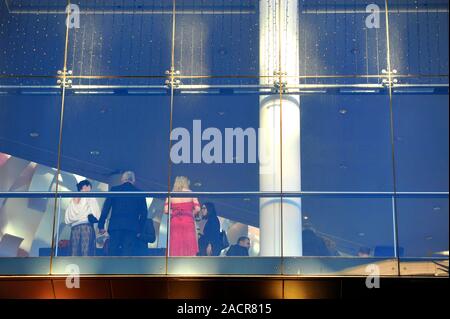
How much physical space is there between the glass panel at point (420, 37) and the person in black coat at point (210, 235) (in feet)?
12.0

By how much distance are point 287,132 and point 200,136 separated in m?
1.29

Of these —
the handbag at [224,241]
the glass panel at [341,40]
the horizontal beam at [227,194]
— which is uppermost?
the glass panel at [341,40]

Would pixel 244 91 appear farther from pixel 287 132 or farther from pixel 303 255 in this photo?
pixel 303 255

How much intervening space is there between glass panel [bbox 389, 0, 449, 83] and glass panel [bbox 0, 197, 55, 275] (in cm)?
575

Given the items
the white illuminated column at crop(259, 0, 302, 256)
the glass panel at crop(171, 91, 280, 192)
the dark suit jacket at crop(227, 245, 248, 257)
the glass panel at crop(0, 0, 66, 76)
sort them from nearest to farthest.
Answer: the dark suit jacket at crop(227, 245, 248, 257), the white illuminated column at crop(259, 0, 302, 256), the glass panel at crop(171, 91, 280, 192), the glass panel at crop(0, 0, 66, 76)

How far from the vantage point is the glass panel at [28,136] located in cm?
1321

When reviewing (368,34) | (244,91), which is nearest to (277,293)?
(244,91)

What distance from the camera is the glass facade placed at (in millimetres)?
12453

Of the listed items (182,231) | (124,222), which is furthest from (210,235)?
(124,222)

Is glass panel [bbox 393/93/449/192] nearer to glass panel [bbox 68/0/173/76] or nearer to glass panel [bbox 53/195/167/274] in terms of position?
glass panel [bbox 68/0/173/76]

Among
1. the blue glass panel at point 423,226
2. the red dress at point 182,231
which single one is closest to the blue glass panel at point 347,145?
the blue glass panel at point 423,226

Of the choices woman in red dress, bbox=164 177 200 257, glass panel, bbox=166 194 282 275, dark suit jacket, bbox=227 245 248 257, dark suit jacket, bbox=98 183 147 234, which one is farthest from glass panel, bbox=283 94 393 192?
dark suit jacket, bbox=98 183 147 234

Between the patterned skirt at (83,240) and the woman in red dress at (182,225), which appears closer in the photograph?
the woman in red dress at (182,225)

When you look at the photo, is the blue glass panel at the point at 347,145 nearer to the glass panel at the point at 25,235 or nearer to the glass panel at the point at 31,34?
the glass panel at the point at 25,235
